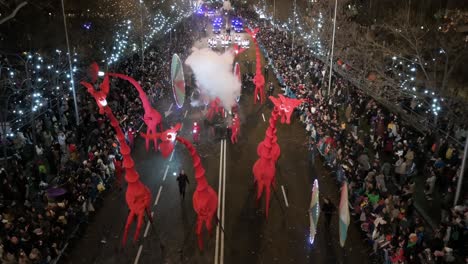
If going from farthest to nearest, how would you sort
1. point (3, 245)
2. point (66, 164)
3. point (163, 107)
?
point (163, 107), point (66, 164), point (3, 245)

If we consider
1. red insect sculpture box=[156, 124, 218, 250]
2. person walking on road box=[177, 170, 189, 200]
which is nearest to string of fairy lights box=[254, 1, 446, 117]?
person walking on road box=[177, 170, 189, 200]

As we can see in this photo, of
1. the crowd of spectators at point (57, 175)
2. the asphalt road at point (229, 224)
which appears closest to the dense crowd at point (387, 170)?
the asphalt road at point (229, 224)

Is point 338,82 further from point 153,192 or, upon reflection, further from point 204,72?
point 153,192

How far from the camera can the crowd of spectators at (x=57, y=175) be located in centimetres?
1213

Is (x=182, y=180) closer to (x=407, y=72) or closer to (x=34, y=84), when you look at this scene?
(x=34, y=84)

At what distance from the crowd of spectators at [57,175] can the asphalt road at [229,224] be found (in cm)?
88

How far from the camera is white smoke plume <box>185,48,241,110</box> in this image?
2602 cm

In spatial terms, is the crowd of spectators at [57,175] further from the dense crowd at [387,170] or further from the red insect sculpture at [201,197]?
the dense crowd at [387,170]

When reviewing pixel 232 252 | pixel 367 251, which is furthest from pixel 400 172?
pixel 232 252

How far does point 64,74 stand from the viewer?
83.6 ft

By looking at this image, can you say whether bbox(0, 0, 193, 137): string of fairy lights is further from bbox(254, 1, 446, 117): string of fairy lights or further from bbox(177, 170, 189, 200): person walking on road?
bbox(254, 1, 446, 117): string of fairy lights

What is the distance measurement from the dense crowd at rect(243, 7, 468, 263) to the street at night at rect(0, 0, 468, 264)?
2.7 inches

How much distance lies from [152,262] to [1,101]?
38.8 ft

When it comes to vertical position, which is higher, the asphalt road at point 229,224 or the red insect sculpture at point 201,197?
the red insect sculpture at point 201,197
